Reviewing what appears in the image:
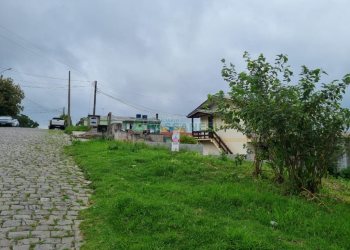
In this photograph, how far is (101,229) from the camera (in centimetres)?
613

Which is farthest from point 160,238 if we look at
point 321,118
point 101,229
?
point 321,118

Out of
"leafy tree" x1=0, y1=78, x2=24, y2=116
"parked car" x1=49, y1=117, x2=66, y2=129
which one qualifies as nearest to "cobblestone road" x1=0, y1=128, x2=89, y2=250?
"parked car" x1=49, y1=117, x2=66, y2=129

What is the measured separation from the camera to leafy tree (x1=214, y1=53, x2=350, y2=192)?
7973 millimetres

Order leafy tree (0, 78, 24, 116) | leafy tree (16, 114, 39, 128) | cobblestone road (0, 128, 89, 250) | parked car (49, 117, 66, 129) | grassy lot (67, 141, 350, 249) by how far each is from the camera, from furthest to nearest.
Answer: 1. leafy tree (16, 114, 39, 128)
2. leafy tree (0, 78, 24, 116)
3. parked car (49, 117, 66, 129)
4. cobblestone road (0, 128, 89, 250)
5. grassy lot (67, 141, 350, 249)

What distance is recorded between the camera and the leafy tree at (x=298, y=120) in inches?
314

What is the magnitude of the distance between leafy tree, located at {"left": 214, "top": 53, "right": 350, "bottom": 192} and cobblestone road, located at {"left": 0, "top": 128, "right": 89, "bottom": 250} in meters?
3.84

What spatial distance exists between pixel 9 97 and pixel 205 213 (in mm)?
55035

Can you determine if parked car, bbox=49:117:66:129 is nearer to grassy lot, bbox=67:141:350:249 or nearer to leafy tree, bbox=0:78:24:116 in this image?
leafy tree, bbox=0:78:24:116

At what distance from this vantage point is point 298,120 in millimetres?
7934

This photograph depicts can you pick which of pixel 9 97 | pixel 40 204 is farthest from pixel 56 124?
pixel 40 204

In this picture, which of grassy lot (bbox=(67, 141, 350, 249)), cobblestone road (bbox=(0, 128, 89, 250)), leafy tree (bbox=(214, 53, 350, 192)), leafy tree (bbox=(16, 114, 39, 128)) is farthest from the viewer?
leafy tree (bbox=(16, 114, 39, 128))

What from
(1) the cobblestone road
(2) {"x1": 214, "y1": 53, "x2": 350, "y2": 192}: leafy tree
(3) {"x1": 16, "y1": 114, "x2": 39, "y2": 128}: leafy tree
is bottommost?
(1) the cobblestone road

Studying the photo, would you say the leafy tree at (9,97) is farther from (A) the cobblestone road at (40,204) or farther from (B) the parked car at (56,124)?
(A) the cobblestone road at (40,204)

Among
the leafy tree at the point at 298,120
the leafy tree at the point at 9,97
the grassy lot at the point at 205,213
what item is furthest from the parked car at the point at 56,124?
the leafy tree at the point at 298,120
